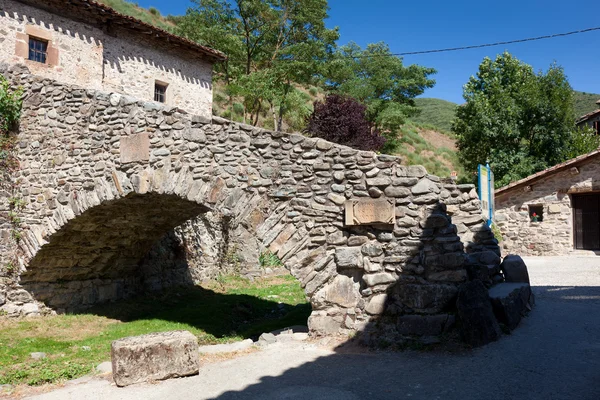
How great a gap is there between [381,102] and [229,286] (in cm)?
1897

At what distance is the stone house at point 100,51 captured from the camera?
12.1 meters

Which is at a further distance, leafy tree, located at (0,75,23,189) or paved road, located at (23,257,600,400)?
leafy tree, located at (0,75,23,189)

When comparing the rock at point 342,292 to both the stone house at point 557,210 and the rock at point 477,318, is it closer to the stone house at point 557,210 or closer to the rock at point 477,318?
the rock at point 477,318

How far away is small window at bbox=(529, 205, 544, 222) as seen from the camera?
1657cm

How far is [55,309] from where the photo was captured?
32.4 ft

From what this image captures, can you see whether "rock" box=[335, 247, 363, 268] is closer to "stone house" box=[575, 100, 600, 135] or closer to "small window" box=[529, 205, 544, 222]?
"small window" box=[529, 205, 544, 222]

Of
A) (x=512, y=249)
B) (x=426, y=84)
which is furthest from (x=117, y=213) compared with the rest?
(x=426, y=84)

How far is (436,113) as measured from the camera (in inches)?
2480

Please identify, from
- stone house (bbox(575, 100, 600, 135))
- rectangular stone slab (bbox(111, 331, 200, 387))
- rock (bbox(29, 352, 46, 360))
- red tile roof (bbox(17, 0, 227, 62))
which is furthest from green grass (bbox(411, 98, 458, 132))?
rectangular stone slab (bbox(111, 331, 200, 387))

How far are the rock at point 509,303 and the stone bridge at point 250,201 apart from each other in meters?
0.38

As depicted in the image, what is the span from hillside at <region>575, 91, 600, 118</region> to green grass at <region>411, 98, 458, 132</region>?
12691mm

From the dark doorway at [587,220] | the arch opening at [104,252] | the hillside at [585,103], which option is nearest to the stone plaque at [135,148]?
the arch opening at [104,252]

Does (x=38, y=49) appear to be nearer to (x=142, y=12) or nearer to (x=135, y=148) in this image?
(x=135, y=148)

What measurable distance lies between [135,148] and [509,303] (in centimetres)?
614
